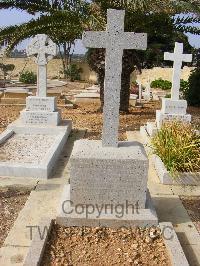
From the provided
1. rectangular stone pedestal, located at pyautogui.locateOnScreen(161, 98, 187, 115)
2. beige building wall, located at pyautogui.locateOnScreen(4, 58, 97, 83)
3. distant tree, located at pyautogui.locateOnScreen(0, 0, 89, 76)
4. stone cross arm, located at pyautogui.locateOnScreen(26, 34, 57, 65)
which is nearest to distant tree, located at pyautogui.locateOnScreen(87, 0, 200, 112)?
distant tree, located at pyautogui.locateOnScreen(0, 0, 89, 76)

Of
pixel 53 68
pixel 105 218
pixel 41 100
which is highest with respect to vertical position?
pixel 53 68

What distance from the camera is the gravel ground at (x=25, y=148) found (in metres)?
6.96

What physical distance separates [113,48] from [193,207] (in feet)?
7.97

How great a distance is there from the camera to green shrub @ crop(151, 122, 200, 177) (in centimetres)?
633

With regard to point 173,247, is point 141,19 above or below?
above

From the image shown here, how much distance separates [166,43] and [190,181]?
33.0 metres

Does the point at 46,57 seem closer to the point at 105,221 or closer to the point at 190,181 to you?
the point at 190,181

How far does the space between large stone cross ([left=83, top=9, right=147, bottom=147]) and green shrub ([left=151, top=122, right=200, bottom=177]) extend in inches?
73.2

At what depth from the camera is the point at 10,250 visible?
4.03m

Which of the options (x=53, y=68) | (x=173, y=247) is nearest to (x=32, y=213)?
(x=173, y=247)

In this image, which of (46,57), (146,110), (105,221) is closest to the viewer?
(105,221)

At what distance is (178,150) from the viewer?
6.38 meters

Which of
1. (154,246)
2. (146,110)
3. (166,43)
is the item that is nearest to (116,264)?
(154,246)

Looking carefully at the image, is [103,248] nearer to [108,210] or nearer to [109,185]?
[108,210]
